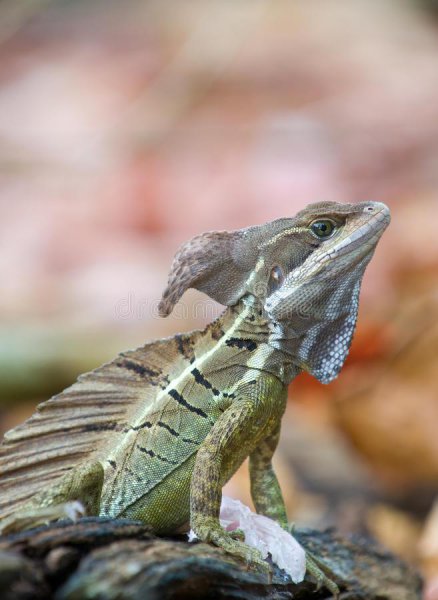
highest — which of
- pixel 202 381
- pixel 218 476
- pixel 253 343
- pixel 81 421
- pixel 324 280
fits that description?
pixel 324 280

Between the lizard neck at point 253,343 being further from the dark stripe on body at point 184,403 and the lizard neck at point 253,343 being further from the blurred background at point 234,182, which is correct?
the blurred background at point 234,182

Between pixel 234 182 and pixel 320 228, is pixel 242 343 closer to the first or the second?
pixel 320 228

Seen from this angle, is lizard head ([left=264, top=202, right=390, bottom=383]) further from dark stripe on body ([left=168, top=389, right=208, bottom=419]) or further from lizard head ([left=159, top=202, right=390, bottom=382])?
dark stripe on body ([left=168, top=389, right=208, bottom=419])

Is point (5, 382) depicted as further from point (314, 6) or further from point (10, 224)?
point (314, 6)

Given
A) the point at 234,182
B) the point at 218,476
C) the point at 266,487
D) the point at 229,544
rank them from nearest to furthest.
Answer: the point at 229,544
the point at 218,476
the point at 266,487
the point at 234,182

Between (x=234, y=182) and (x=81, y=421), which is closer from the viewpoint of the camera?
(x=81, y=421)

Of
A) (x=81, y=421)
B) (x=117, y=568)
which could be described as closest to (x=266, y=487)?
(x=81, y=421)
